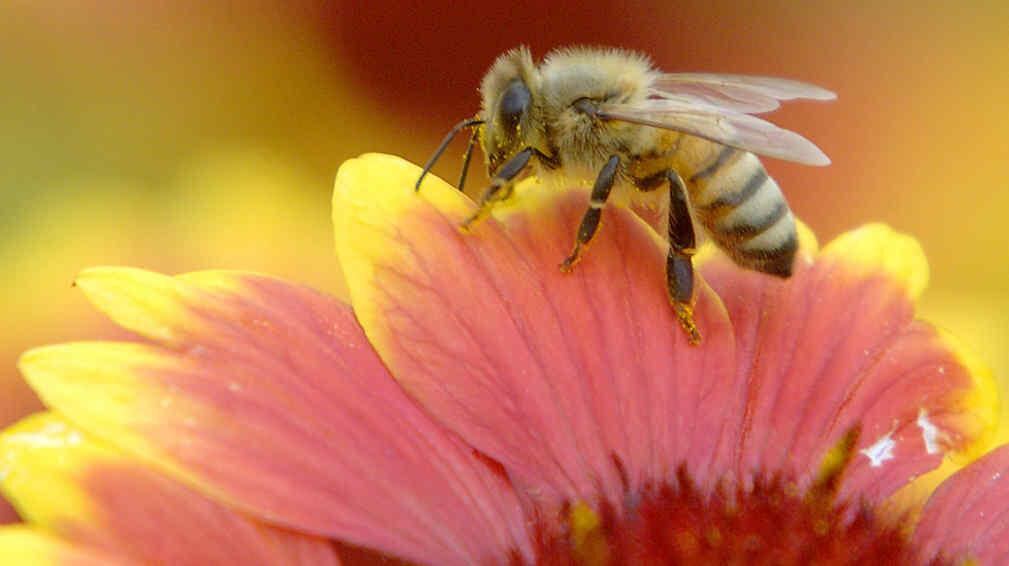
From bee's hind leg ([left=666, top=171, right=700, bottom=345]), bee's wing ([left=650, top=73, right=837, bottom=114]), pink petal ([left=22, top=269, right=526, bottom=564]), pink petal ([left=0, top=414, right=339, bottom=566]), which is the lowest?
pink petal ([left=0, top=414, right=339, bottom=566])

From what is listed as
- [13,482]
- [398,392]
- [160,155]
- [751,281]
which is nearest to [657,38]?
[160,155]

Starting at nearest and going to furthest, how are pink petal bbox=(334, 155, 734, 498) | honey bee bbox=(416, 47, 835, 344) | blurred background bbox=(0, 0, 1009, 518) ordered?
pink petal bbox=(334, 155, 734, 498), honey bee bbox=(416, 47, 835, 344), blurred background bbox=(0, 0, 1009, 518)

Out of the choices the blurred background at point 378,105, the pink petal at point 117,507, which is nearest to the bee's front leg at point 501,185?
the pink petal at point 117,507

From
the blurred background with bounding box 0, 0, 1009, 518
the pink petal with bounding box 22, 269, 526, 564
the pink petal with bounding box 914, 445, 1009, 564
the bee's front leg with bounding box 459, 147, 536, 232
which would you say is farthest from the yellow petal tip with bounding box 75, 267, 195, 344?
the blurred background with bounding box 0, 0, 1009, 518

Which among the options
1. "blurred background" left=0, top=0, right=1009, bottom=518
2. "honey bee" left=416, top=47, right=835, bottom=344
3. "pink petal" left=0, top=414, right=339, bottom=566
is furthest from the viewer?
"blurred background" left=0, top=0, right=1009, bottom=518

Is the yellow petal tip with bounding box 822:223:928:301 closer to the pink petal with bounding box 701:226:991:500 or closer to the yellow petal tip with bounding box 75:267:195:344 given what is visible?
the pink petal with bounding box 701:226:991:500

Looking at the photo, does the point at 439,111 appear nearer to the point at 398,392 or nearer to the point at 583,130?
the point at 583,130

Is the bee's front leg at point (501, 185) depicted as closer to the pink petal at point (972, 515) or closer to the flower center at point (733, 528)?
the flower center at point (733, 528)
